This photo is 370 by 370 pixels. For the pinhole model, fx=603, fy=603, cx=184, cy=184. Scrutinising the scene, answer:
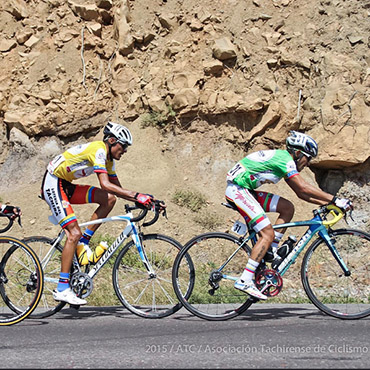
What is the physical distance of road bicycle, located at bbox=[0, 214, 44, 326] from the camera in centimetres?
651

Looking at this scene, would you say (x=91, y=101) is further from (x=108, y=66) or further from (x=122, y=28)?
(x=122, y=28)

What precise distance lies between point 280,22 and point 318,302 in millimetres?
12299

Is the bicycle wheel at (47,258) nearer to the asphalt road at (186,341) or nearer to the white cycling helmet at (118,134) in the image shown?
the asphalt road at (186,341)

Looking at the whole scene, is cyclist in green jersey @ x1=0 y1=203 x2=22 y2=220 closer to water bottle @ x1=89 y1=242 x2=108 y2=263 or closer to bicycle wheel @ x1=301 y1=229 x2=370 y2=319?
water bottle @ x1=89 y1=242 x2=108 y2=263

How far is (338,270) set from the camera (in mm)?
6785

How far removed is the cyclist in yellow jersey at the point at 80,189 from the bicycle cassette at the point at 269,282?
1470mm

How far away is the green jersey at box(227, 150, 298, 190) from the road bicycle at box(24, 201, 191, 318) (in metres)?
1.04

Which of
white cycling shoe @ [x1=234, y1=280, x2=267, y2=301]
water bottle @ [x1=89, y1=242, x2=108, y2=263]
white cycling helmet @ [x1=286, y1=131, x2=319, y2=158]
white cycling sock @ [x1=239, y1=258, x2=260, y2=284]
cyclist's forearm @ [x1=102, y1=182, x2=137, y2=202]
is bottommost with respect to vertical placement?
white cycling shoe @ [x1=234, y1=280, x2=267, y2=301]

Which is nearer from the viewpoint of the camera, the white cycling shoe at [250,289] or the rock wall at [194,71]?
the white cycling shoe at [250,289]

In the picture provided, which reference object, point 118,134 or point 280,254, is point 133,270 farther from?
point 280,254

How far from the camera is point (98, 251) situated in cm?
698

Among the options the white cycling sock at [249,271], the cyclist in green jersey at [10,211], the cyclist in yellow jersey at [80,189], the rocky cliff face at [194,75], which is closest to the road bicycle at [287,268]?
the white cycling sock at [249,271]

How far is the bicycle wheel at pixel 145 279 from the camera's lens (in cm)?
679

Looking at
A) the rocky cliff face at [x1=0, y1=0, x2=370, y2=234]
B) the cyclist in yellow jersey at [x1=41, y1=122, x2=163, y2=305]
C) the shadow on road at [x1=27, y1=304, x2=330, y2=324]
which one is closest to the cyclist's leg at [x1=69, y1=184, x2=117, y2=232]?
the cyclist in yellow jersey at [x1=41, y1=122, x2=163, y2=305]
